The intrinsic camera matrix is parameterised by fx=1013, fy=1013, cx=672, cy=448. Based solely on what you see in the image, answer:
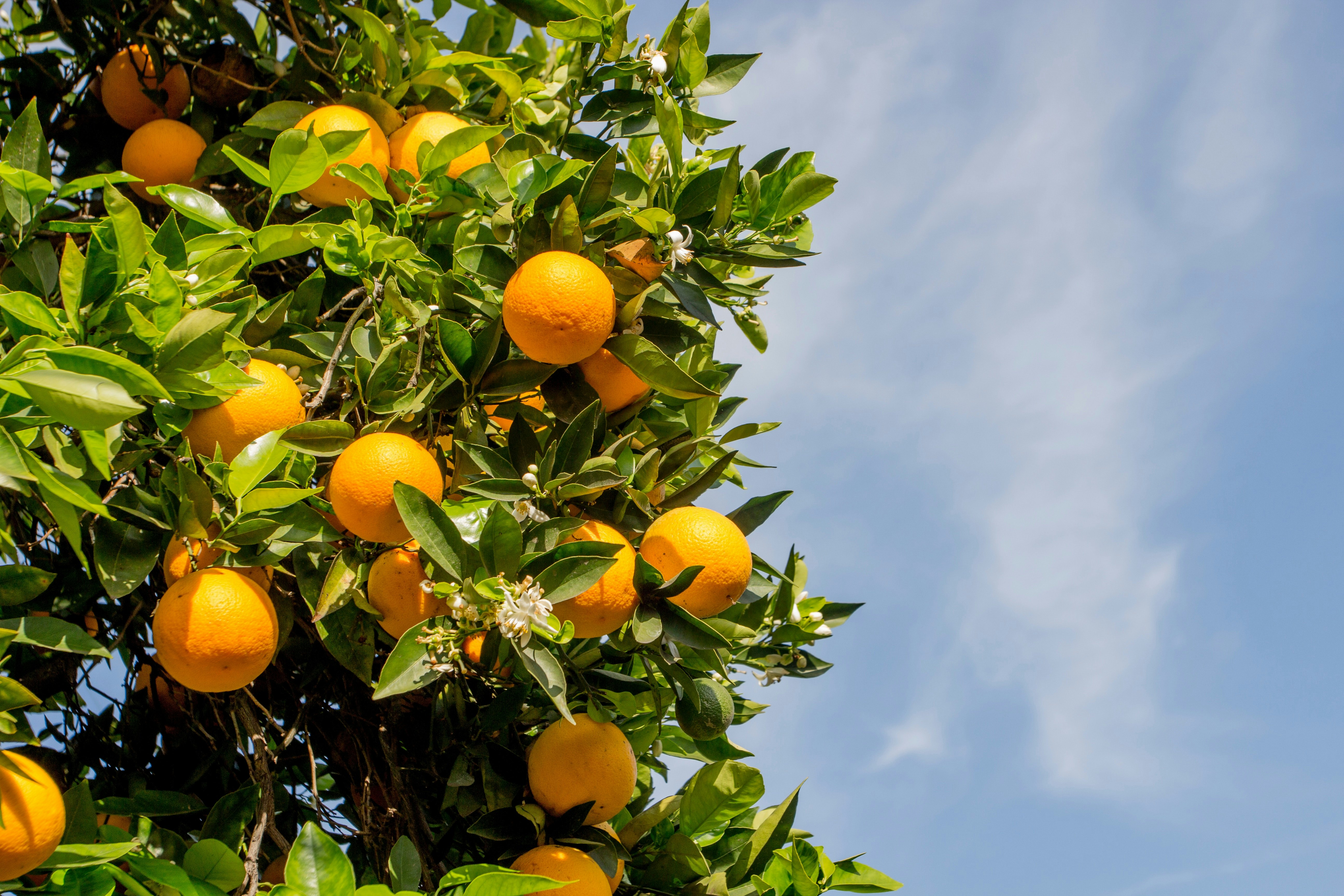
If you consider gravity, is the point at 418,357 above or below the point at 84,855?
above

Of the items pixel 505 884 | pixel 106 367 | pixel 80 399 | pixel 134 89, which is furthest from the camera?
pixel 134 89

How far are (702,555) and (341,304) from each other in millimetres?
781

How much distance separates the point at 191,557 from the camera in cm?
150

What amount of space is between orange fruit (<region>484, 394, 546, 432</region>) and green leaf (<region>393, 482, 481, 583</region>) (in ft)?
1.23

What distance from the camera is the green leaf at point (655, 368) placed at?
1577mm

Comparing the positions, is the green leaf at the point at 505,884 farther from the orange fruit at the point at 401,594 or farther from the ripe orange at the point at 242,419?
the ripe orange at the point at 242,419

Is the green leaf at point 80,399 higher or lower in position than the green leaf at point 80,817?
higher

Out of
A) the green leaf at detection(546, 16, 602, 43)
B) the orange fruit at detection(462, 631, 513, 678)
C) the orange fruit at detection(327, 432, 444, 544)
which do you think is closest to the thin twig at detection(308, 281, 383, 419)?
the orange fruit at detection(327, 432, 444, 544)

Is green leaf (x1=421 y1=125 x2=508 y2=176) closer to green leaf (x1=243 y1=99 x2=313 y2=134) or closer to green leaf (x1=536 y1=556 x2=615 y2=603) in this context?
green leaf (x1=243 y1=99 x2=313 y2=134)

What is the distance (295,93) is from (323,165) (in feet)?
2.22

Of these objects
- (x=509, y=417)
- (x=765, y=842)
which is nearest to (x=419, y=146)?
(x=509, y=417)

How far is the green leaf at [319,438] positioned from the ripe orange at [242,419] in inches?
1.4

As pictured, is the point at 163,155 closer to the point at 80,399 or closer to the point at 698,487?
the point at 80,399

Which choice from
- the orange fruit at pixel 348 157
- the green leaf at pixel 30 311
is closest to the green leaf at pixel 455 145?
the orange fruit at pixel 348 157
